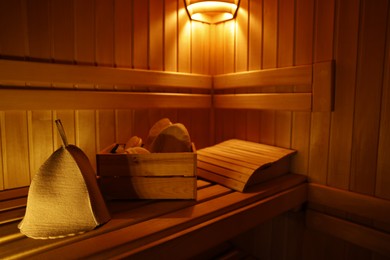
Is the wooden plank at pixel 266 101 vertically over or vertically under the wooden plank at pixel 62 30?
under

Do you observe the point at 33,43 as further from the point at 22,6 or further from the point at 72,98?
the point at 72,98

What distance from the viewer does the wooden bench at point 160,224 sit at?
869 mm

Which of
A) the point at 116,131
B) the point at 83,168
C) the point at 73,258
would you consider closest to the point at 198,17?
the point at 116,131

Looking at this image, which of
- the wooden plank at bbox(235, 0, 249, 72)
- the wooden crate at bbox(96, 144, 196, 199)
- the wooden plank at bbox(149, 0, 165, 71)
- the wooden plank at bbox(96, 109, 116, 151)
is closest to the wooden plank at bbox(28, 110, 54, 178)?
the wooden plank at bbox(96, 109, 116, 151)

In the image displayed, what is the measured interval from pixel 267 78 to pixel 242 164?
24.7 inches

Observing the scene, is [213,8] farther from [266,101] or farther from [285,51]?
[266,101]

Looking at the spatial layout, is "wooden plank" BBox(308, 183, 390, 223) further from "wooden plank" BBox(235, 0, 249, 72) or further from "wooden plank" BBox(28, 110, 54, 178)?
"wooden plank" BBox(28, 110, 54, 178)

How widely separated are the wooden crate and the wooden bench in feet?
0.14

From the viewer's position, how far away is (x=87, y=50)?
158 centimetres

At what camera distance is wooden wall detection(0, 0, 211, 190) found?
4.51 ft

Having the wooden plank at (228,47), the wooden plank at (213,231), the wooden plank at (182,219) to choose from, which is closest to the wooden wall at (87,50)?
the wooden plank at (228,47)

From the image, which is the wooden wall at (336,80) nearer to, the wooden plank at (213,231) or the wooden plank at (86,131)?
the wooden plank at (213,231)

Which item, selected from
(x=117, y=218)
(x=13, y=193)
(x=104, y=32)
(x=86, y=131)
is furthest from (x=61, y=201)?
(x=104, y=32)

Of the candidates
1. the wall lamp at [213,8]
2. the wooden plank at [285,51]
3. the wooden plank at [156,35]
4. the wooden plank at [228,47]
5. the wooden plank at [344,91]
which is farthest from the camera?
the wooden plank at [228,47]
